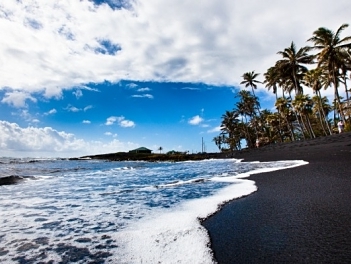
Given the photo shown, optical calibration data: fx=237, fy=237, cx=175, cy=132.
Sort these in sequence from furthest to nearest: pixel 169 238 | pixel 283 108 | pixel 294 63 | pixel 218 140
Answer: pixel 218 140 < pixel 283 108 < pixel 294 63 < pixel 169 238

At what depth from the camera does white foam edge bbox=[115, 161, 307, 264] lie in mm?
2627

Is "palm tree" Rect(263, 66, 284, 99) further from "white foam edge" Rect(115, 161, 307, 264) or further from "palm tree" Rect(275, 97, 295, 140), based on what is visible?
"white foam edge" Rect(115, 161, 307, 264)

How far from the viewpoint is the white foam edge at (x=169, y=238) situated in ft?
8.62

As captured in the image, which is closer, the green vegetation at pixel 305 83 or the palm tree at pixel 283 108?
the green vegetation at pixel 305 83

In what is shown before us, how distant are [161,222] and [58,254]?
5.20ft

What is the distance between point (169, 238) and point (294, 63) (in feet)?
125

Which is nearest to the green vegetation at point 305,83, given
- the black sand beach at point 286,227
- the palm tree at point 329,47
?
the palm tree at point 329,47

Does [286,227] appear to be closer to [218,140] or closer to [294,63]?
[294,63]

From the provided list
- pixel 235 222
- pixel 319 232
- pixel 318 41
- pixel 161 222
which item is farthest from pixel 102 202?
pixel 318 41

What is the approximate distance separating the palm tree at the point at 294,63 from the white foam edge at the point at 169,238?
36.2 metres

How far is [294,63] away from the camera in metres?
34.9

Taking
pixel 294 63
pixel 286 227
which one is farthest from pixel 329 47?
pixel 286 227

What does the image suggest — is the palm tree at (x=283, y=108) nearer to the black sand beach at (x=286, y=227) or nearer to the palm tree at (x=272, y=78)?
the palm tree at (x=272, y=78)

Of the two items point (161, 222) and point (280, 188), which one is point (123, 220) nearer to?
point (161, 222)
